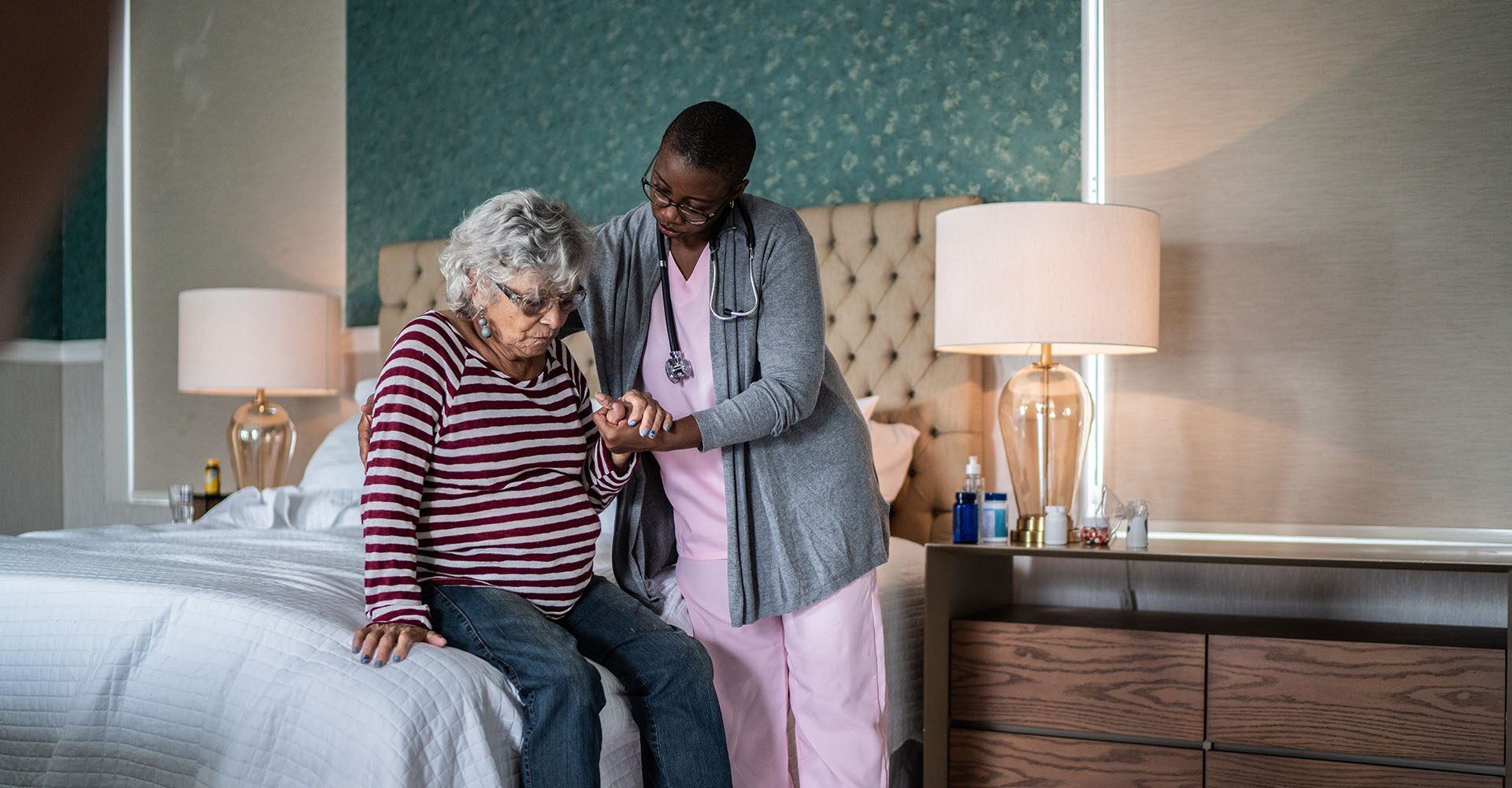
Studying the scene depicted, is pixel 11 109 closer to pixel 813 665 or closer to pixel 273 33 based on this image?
pixel 813 665

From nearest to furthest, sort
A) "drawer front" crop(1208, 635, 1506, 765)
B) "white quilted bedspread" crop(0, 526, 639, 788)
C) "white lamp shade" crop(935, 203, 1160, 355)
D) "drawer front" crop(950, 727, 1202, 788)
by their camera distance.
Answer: "white quilted bedspread" crop(0, 526, 639, 788) → "drawer front" crop(1208, 635, 1506, 765) → "drawer front" crop(950, 727, 1202, 788) → "white lamp shade" crop(935, 203, 1160, 355)

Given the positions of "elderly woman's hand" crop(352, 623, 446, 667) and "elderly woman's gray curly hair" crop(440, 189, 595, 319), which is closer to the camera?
"elderly woman's hand" crop(352, 623, 446, 667)

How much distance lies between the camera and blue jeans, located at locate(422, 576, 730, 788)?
1.39 meters

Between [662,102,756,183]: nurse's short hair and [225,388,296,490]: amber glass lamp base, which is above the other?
[662,102,756,183]: nurse's short hair

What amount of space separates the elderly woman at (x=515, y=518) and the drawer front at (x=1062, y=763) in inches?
41.7

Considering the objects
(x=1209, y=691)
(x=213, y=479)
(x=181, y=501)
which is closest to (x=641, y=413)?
(x=1209, y=691)

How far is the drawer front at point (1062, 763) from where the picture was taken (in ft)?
7.58

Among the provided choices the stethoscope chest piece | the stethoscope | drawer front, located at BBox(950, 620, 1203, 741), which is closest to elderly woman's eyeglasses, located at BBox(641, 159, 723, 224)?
the stethoscope

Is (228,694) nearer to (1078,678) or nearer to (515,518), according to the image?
(515,518)

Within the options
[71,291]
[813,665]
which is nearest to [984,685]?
[813,665]

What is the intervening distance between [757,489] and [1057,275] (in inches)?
40.0

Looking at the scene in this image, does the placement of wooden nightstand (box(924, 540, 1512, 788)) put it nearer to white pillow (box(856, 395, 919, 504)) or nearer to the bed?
white pillow (box(856, 395, 919, 504))

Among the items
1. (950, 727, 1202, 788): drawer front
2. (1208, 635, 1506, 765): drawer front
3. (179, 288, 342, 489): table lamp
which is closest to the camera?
(1208, 635, 1506, 765): drawer front

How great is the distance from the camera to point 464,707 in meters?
1.37
